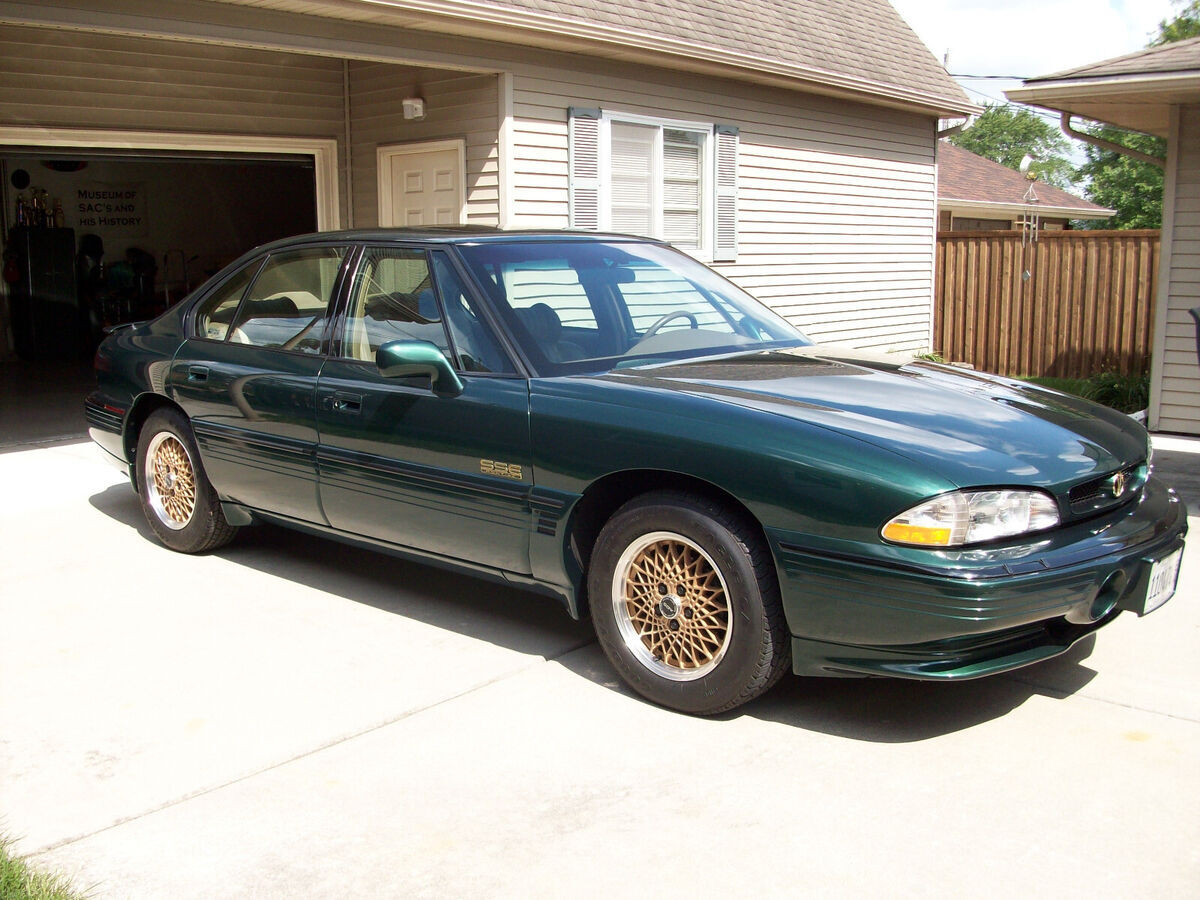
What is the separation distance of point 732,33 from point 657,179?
171cm

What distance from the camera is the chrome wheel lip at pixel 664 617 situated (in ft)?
12.3

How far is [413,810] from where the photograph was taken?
330 centimetres

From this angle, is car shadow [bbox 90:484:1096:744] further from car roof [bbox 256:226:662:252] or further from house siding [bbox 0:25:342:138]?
house siding [bbox 0:25:342:138]

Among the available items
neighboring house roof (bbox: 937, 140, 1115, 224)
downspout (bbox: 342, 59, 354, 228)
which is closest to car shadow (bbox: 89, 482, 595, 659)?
downspout (bbox: 342, 59, 354, 228)

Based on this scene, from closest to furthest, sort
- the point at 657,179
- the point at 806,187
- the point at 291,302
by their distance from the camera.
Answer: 1. the point at 291,302
2. the point at 657,179
3. the point at 806,187

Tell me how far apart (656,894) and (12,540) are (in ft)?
15.2

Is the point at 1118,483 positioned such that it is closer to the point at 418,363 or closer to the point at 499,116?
the point at 418,363

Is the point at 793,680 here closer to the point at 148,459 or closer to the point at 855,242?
the point at 148,459

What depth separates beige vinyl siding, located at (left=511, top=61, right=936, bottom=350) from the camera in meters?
9.97

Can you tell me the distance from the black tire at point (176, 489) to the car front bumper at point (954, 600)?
10.5 feet

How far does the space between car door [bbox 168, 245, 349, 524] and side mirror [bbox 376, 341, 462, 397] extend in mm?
794

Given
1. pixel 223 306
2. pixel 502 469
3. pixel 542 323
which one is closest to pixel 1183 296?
pixel 542 323

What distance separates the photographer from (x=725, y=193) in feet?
38.7

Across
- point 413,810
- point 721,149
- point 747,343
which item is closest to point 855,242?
point 721,149
